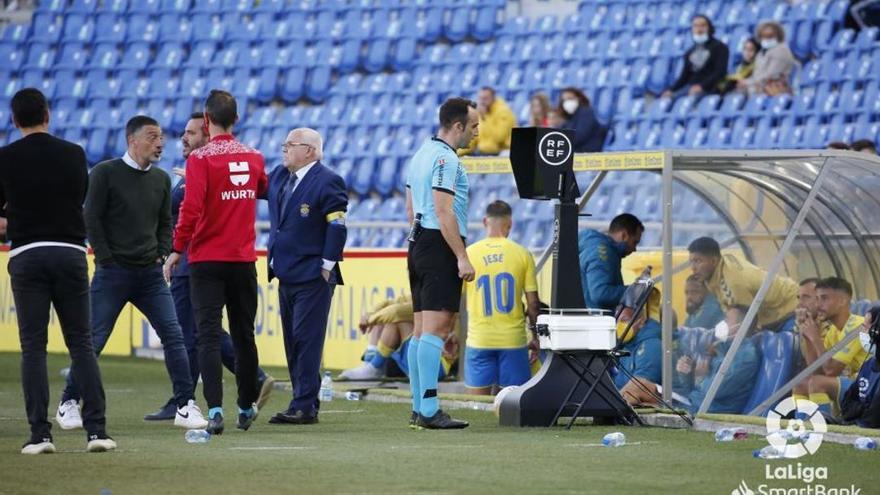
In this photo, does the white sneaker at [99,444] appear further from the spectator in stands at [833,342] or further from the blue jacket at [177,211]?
the spectator in stands at [833,342]

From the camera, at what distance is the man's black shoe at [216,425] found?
1034 centimetres

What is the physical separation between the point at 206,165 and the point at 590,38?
1541cm

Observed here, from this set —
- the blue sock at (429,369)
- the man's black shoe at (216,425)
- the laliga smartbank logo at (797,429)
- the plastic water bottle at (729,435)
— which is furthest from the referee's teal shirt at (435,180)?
the laliga smartbank logo at (797,429)

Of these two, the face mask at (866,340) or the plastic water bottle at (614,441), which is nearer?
the plastic water bottle at (614,441)

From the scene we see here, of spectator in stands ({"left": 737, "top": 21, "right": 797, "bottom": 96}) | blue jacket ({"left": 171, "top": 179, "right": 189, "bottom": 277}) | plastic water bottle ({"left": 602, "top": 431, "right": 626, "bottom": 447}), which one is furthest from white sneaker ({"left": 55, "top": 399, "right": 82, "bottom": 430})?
spectator in stands ({"left": 737, "top": 21, "right": 797, "bottom": 96})

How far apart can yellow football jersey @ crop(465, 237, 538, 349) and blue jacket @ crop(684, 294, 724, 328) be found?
140 cm

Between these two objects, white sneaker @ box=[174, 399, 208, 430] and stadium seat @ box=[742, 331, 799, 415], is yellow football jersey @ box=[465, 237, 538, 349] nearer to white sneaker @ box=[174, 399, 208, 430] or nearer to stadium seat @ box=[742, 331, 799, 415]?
stadium seat @ box=[742, 331, 799, 415]

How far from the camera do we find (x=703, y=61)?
2225cm

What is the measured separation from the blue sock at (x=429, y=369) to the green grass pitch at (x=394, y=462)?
206mm

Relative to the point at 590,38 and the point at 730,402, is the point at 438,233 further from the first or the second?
the point at 590,38

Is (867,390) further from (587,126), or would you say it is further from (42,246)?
(587,126)

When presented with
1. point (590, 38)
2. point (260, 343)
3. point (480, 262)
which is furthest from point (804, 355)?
point (590, 38)

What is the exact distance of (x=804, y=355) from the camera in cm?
1145

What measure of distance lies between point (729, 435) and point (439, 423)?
6.00 ft
